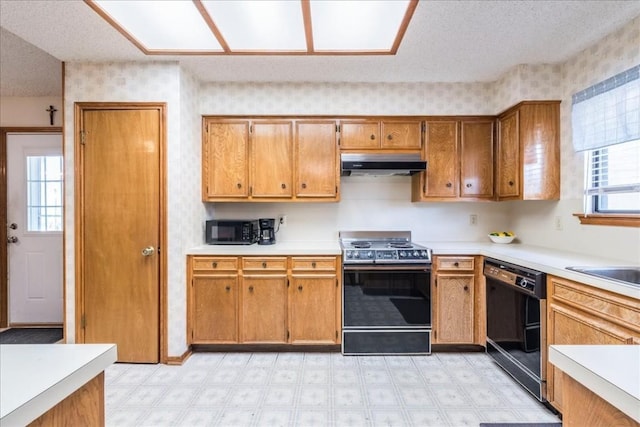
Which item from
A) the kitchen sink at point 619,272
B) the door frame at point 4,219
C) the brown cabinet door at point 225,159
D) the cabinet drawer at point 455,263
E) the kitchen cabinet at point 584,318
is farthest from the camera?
the door frame at point 4,219

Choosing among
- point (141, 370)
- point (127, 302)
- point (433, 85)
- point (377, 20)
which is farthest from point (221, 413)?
point (433, 85)

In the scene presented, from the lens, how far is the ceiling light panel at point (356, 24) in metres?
1.90

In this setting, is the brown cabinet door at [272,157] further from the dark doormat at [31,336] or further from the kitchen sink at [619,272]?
the dark doormat at [31,336]

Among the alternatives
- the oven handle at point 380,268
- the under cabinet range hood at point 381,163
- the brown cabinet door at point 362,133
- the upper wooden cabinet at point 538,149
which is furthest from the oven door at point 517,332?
the brown cabinet door at point 362,133

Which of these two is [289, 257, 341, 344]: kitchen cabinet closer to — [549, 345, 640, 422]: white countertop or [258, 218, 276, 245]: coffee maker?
[258, 218, 276, 245]: coffee maker

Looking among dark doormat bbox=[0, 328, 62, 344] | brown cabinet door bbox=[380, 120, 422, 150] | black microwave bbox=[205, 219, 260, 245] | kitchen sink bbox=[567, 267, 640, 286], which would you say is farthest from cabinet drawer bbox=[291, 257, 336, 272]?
dark doormat bbox=[0, 328, 62, 344]

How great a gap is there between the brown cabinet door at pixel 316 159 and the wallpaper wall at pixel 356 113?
181 millimetres

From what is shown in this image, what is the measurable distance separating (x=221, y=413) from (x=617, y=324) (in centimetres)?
227

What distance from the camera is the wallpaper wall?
253 centimetres

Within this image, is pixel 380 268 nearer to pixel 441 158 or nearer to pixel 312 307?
pixel 312 307

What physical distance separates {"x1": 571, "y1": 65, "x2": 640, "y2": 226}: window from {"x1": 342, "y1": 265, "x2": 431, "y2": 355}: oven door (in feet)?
4.59

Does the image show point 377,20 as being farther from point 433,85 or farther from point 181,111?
point 181,111

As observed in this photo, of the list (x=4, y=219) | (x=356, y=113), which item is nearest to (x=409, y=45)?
(x=356, y=113)

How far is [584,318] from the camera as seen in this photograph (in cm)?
173
